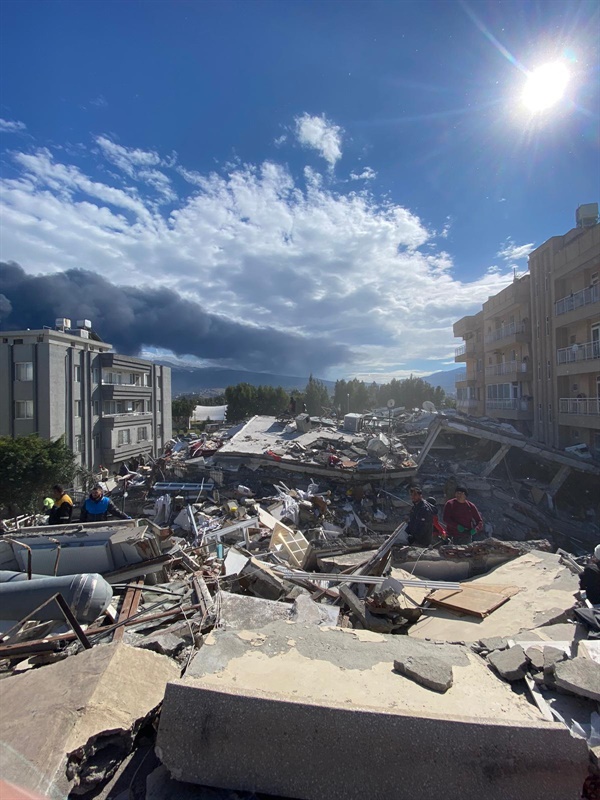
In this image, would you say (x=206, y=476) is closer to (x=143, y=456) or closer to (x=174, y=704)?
(x=174, y=704)

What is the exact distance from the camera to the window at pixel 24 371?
72.4ft

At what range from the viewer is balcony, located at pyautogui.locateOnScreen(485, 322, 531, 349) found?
2164 cm

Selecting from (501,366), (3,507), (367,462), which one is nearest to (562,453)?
(367,462)

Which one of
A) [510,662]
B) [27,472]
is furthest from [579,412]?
[27,472]

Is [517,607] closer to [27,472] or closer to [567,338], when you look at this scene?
[27,472]

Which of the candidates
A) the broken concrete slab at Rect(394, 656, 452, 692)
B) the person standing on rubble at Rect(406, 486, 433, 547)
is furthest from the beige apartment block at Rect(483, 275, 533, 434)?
the broken concrete slab at Rect(394, 656, 452, 692)

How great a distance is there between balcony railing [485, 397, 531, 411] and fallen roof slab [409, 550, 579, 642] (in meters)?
18.4

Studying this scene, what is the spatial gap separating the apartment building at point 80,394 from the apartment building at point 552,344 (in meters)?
25.3

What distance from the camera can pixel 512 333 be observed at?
22.5 metres

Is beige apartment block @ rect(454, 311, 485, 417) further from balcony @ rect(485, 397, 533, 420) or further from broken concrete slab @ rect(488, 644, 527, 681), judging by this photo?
broken concrete slab @ rect(488, 644, 527, 681)

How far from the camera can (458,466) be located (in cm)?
1675

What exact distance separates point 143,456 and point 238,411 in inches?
908

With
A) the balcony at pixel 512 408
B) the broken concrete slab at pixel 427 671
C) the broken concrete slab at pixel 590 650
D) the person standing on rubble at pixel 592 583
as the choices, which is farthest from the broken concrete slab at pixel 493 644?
the balcony at pixel 512 408

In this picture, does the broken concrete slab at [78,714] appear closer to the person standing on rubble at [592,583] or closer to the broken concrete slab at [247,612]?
the broken concrete slab at [247,612]
